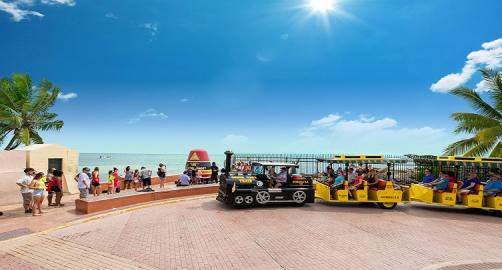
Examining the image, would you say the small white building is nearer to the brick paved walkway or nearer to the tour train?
the brick paved walkway

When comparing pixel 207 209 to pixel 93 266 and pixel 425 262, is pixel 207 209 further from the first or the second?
pixel 425 262

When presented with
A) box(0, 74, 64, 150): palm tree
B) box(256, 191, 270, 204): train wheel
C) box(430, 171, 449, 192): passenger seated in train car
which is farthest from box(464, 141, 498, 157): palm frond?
box(0, 74, 64, 150): palm tree

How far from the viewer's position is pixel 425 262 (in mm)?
7035

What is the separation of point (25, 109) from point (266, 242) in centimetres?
2111

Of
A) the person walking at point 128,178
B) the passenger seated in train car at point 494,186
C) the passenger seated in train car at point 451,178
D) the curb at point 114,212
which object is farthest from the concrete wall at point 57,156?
the passenger seated in train car at point 494,186

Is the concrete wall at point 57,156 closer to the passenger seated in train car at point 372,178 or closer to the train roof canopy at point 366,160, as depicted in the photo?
the train roof canopy at point 366,160

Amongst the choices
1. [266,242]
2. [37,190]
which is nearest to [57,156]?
[37,190]

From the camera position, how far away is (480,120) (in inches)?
690

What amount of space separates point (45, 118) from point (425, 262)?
24.9m

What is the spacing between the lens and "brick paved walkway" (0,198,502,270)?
22.8 feet

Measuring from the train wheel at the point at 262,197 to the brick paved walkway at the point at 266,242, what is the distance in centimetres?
81

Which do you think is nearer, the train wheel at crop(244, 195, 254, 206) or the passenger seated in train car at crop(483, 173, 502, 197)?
the passenger seated in train car at crop(483, 173, 502, 197)

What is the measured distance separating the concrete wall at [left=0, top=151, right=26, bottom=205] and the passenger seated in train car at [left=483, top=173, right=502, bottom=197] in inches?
809

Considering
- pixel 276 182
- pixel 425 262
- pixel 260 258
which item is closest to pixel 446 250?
pixel 425 262
